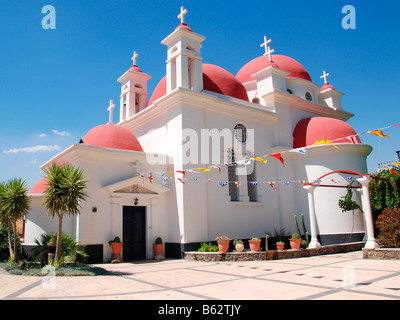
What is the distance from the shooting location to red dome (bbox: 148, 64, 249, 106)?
1775cm

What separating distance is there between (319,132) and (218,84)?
6324 mm

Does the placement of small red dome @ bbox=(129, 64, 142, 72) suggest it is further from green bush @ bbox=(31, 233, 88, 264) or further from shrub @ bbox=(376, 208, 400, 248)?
shrub @ bbox=(376, 208, 400, 248)

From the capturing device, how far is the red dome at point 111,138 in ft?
51.4

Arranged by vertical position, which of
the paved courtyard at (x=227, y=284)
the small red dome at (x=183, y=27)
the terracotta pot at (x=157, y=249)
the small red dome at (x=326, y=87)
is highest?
the small red dome at (x=183, y=27)

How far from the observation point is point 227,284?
8125 millimetres

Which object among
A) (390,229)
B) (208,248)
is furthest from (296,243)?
(208,248)

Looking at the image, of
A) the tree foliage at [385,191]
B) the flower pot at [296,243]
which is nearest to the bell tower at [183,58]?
the flower pot at [296,243]

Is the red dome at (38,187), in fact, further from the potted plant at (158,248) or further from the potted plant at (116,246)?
the potted plant at (158,248)

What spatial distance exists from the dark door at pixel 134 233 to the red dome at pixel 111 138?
3.03 metres

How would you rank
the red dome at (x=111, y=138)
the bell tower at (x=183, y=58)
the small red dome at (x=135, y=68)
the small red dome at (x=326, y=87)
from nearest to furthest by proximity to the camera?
the red dome at (x=111, y=138) < the bell tower at (x=183, y=58) < the small red dome at (x=135, y=68) < the small red dome at (x=326, y=87)
